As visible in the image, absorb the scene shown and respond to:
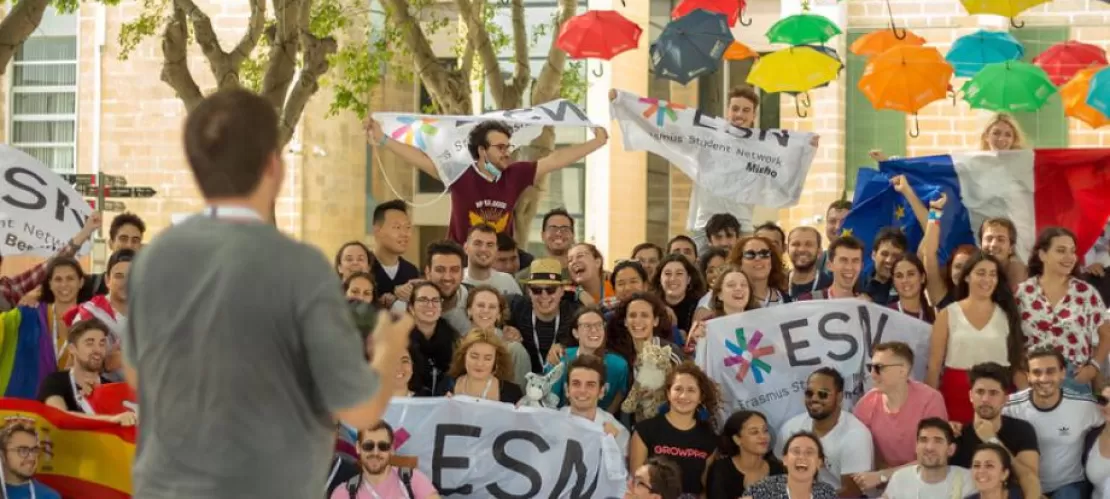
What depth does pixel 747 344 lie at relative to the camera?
37.4 ft

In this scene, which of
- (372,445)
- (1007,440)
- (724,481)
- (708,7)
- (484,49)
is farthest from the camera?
(484,49)

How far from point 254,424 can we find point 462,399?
22.2 ft

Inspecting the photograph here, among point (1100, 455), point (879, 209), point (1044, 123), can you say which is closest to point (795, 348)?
point (1100, 455)

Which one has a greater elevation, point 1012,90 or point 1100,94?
point 1012,90

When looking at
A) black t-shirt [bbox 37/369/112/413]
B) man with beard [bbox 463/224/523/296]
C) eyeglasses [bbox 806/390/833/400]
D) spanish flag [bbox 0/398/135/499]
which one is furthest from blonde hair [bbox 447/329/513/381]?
black t-shirt [bbox 37/369/112/413]

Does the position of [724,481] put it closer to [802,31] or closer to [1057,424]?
[1057,424]

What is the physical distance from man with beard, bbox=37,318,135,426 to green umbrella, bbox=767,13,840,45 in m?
8.57

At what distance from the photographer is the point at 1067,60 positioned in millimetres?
18281

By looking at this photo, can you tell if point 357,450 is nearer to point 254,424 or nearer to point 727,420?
point 727,420

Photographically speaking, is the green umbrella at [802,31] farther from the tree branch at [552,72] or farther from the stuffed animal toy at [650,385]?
the stuffed animal toy at [650,385]

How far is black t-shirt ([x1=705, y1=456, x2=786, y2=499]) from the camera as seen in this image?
1040 cm

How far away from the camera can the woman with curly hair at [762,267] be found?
11711 millimetres

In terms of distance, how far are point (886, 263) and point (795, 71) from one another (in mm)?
4317

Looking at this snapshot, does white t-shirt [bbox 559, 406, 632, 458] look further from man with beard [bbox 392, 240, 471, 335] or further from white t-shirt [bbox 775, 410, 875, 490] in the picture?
man with beard [bbox 392, 240, 471, 335]
